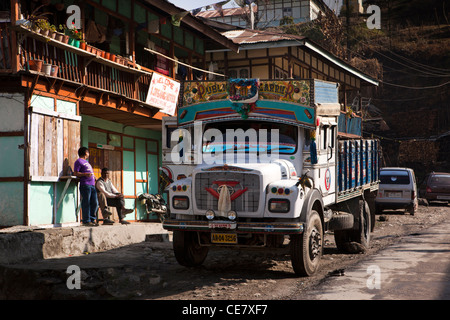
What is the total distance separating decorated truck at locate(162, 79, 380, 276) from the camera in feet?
25.5

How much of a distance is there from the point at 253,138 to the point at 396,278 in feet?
10.3

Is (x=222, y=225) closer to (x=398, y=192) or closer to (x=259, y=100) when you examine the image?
(x=259, y=100)

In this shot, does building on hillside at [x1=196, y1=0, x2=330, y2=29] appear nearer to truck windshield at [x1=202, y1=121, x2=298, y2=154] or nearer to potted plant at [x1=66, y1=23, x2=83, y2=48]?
potted plant at [x1=66, y1=23, x2=83, y2=48]

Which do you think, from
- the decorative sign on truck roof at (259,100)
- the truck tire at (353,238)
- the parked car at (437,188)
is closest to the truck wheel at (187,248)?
the decorative sign on truck roof at (259,100)

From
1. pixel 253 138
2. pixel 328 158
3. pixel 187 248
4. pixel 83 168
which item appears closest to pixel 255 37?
pixel 83 168

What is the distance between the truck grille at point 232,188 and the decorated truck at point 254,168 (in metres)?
0.01

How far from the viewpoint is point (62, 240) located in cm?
1041

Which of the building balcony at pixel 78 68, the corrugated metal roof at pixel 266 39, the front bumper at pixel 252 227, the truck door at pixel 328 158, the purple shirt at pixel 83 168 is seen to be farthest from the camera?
the corrugated metal roof at pixel 266 39

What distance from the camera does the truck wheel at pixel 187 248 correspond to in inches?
338

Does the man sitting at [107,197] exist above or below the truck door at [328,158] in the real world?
below

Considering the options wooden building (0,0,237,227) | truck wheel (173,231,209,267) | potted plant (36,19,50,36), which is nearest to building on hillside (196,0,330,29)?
wooden building (0,0,237,227)

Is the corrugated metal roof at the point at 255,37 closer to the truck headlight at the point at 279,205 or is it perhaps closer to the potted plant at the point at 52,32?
the potted plant at the point at 52,32

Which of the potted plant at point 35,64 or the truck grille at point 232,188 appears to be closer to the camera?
the truck grille at point 232,188
